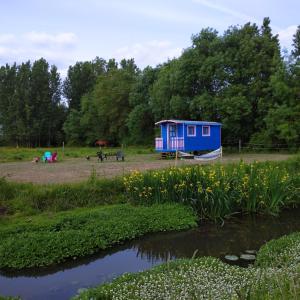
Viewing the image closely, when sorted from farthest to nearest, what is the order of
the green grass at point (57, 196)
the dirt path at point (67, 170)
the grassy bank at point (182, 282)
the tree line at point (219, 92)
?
the tree line at point (219, 92), the dirt path at point (67, 170), the green grass at point (57, 196), the grassy bank at point (182, 282)

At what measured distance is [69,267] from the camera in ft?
21.2

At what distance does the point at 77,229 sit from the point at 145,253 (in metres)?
1.55

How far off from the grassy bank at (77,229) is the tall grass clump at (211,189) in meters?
0.38

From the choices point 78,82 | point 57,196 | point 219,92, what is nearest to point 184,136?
point 219,92

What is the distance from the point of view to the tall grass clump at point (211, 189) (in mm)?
9164

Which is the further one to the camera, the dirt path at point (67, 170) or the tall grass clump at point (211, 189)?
the dirt path at point (67, 170)

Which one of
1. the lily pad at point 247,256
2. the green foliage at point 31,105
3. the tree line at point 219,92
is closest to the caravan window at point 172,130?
the tree line at point 219,92

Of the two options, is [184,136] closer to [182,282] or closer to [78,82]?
[182,282]

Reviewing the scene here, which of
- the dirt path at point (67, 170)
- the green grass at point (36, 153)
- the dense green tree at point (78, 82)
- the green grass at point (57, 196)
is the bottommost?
the green grass at point (57, 196)

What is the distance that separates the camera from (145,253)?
23.4 ft

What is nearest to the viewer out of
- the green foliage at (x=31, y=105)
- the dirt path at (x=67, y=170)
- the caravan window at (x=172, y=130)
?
the dirt path at (x=67, y=170)

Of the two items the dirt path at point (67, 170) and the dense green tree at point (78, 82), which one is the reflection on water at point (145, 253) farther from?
the dense green tree at point (78, 82)

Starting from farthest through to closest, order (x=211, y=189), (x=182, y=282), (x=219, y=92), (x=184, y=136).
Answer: (x=219, y=92) → (x=184, y=136) → (x=211, y=189) → (x=182, y=282)

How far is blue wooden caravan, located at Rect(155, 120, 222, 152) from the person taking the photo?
24.8 metres
